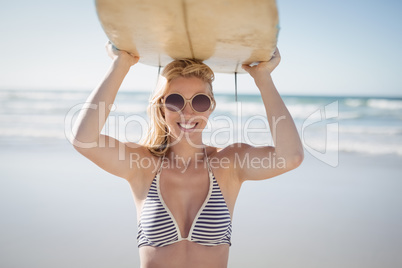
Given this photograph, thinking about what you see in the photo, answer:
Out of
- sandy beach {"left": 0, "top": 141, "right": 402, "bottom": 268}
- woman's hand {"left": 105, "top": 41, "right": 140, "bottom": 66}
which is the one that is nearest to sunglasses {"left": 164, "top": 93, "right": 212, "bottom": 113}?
woman's hand {"left": 105, "top": 41, "right": 140, "bottom": 66}

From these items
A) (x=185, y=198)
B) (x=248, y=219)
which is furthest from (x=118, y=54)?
(x=248, y=219)

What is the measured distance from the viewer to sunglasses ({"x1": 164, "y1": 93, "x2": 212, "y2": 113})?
224 centimetres

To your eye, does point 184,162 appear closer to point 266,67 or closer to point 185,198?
point 185,198

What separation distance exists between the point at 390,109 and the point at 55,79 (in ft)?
89.9

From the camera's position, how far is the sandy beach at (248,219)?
365cm

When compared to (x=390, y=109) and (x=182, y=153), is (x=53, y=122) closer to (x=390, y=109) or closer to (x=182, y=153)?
(x=182, y=153)

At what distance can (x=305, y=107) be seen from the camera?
71.7 feet

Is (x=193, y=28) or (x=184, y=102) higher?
(x=193, y=28)

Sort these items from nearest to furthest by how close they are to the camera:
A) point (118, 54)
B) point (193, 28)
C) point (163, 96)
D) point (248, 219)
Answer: point (193, 28), point (118, 54), point (163, 96), point (248, 219)

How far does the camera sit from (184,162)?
95.3 inches

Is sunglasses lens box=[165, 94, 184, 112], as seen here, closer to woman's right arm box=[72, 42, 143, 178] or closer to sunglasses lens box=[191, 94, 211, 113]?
sunglasses lens box=[191, 94, 211, 113]

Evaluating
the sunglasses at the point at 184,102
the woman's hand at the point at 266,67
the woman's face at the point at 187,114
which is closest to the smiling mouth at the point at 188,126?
the woman's face at the point at 187,114

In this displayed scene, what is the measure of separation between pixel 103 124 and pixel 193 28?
781 mm

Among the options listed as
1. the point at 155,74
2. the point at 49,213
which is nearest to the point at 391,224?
the point at 155,74
